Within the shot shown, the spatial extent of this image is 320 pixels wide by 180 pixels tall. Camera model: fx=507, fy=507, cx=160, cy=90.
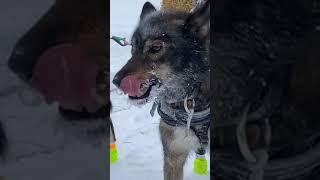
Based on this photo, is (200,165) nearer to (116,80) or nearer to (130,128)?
(130,128)

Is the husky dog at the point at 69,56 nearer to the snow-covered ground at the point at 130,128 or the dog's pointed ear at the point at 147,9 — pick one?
the snow-covered ground at the point at 130,128

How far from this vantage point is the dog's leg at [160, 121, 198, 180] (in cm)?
419

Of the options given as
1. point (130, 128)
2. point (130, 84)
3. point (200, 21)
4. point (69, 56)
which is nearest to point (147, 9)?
point (200, 21)

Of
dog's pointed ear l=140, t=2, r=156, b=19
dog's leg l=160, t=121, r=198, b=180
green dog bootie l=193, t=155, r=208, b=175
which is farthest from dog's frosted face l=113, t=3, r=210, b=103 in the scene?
green dog bootie l=193, t=155, r=208, b=175

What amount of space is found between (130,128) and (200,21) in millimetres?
1039

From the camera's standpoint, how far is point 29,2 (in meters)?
4.07

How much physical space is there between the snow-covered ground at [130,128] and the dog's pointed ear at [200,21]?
292mm

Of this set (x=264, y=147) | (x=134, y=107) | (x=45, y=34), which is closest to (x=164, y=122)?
(x=134, y=107)

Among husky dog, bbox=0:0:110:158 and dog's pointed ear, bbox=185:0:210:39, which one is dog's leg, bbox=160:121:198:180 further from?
dog's pointed ear, bbox=185:0:210:39

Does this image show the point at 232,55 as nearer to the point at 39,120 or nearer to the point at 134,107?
the point at 134,107

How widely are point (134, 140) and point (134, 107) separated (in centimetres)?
27

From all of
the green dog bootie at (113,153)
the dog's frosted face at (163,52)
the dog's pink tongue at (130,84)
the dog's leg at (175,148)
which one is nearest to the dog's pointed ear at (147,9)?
the dog's frosted face at (163,52)

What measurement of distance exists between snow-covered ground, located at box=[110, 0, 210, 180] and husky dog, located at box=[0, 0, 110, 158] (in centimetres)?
9

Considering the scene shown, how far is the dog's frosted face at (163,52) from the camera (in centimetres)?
410
